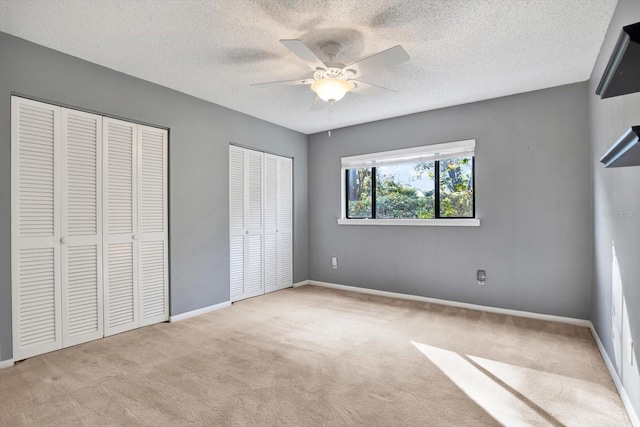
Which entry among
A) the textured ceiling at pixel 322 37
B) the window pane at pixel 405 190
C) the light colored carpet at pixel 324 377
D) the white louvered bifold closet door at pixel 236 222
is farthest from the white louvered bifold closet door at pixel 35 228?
the window pane at pixel 405 190

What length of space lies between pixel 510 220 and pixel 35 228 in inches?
174

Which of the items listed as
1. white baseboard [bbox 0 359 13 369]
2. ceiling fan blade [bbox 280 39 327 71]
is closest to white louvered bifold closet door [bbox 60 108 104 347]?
white baseboard [bbox 0 359 13 369]

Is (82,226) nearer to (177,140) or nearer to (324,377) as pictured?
(177,140)

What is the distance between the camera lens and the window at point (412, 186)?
13.6 ft

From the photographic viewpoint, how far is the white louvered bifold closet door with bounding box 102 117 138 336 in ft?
10.3

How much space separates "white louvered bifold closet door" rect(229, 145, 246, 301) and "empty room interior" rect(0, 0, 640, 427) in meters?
0.04

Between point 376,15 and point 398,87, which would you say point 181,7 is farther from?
point 398,87

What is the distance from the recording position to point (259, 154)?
15.5 ft

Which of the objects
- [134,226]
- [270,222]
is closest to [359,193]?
[270,222]

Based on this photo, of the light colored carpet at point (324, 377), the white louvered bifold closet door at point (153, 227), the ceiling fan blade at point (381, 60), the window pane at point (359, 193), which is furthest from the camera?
the window pane at point (359, 193)

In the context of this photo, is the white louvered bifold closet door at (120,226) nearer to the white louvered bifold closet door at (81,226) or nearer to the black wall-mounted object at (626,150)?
the white louvered bifold closet door at (81,226)

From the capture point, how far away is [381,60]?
2.36 metres

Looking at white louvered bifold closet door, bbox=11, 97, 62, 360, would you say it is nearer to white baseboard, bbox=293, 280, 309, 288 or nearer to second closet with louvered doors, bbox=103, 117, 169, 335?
second closet with louvered doors, bbox=103, 117, 169, 335

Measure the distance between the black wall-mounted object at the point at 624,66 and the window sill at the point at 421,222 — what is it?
333 centimetres
